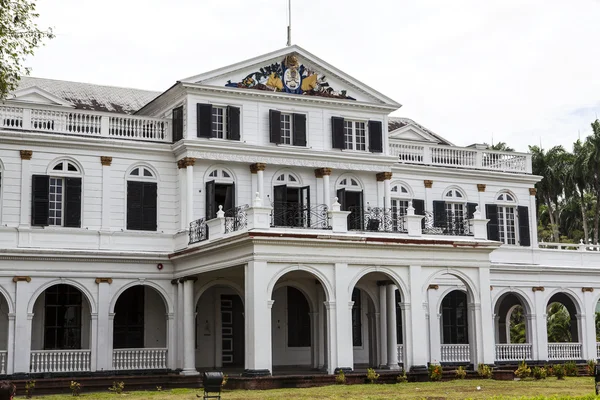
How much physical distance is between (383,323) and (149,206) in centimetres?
877

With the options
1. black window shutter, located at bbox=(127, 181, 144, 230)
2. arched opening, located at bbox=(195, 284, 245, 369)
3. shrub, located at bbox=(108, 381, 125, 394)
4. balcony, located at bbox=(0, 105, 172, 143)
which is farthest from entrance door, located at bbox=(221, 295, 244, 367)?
shrub, located at bbox=(108, 381, 125, 394)

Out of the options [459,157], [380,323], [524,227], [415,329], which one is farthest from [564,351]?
[415,329]

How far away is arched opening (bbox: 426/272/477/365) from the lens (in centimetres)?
3369

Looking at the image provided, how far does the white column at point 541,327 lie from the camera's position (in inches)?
1420

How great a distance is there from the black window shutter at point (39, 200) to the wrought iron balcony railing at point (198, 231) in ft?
15.1

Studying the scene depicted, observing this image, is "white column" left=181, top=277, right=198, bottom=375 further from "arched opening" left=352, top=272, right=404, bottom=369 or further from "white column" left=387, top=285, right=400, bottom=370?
"white column" left=387, top=285, right=400, bottom=370

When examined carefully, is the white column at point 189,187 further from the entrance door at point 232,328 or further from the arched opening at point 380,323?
the arched opening at point 380,323

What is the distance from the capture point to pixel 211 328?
31906 millimetres

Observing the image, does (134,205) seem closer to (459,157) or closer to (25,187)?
(25,187)

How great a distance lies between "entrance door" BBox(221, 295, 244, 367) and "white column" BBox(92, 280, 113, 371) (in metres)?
4.46

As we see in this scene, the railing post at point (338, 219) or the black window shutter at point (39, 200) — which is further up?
the black window shutter at point (39, 200)

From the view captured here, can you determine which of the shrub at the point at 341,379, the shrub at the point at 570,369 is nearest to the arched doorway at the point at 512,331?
the shrub at the point at 570,369

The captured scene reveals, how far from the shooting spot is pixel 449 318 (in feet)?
119

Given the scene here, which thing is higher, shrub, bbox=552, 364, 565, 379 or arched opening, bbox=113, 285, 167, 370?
arched opening, bbox=113, 285, 167, 370
